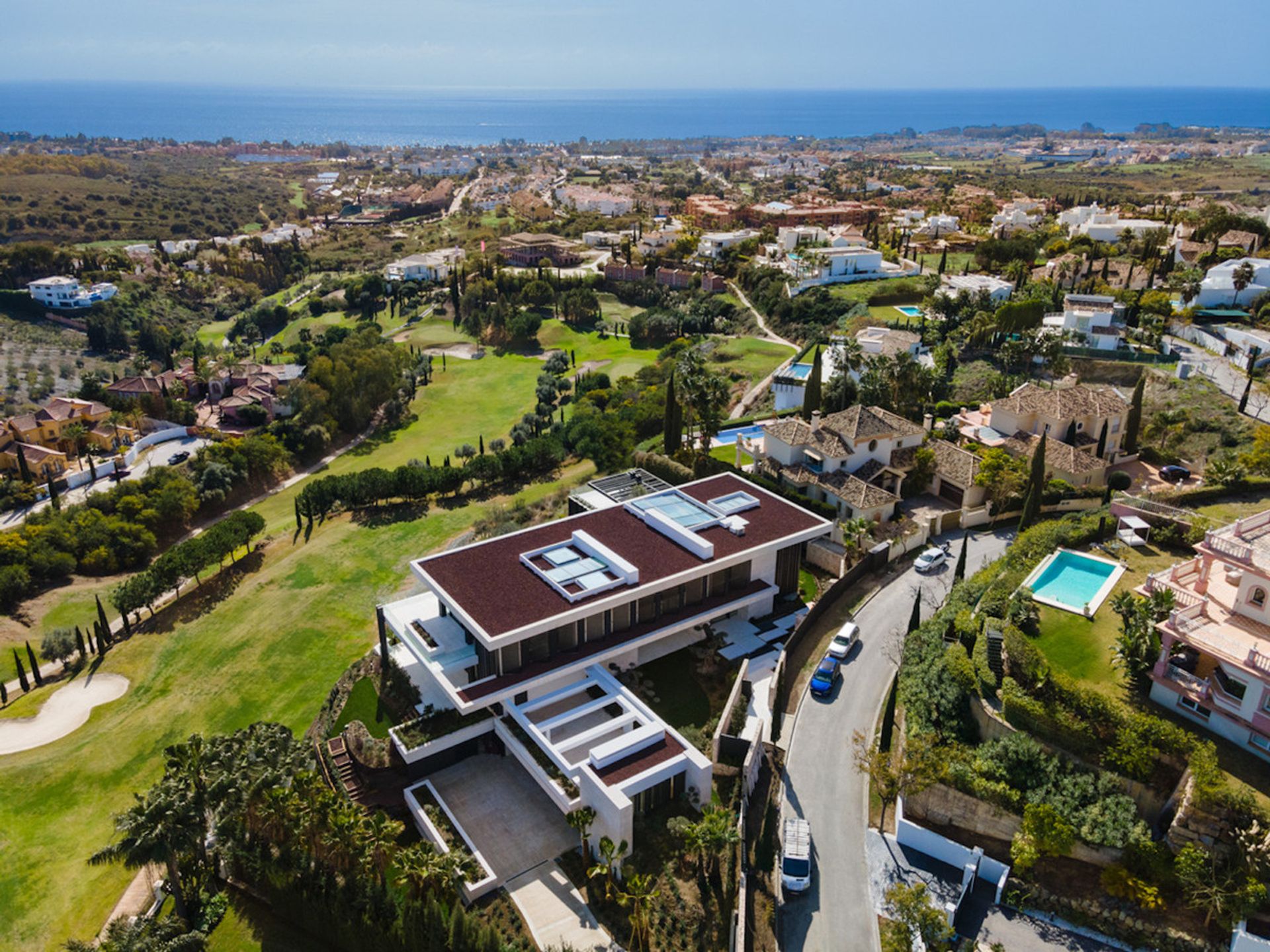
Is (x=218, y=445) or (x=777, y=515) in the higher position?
(x=777, y=515)

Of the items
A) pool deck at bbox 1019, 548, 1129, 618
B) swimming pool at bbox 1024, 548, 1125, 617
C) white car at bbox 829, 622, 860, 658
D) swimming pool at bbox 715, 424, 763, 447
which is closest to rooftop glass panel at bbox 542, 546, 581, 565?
white car at bbox 829, 622, 860, 658

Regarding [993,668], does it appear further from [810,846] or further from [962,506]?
[962,506]

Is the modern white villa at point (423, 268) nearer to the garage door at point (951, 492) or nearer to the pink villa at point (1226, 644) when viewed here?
the garage door at point (951, 492)

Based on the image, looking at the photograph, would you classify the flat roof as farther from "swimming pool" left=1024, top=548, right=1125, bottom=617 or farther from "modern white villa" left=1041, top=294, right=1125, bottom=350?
"modern white villa" left=1041, top=294, right=1125, bottom=350

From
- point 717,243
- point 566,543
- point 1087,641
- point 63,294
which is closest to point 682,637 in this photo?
point 566,543

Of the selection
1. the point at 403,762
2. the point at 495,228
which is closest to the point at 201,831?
the point at 403,762

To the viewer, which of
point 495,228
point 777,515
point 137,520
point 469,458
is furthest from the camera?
point 495,228
